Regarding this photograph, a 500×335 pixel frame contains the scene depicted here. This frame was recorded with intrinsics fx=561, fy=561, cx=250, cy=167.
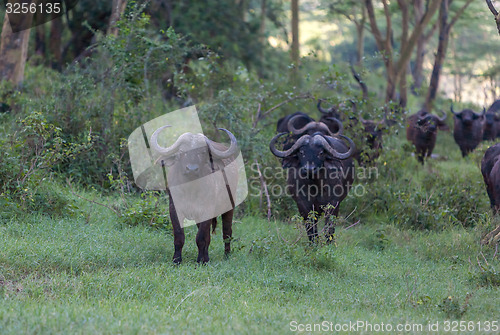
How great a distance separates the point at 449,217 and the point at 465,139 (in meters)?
8.08

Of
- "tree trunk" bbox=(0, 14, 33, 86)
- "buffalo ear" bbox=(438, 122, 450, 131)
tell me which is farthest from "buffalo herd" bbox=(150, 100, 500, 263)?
"tree trunk" bbox=(0, 14, 33, 86)

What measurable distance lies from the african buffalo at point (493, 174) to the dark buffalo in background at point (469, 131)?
6948 millimetres

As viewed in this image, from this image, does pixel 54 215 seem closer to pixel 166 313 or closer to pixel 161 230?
pixel 161 230

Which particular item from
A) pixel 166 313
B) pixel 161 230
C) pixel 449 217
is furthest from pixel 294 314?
pixel 449 217

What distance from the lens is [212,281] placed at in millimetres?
5773

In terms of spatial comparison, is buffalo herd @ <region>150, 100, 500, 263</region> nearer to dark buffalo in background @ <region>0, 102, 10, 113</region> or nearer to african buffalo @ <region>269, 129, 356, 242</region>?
african buffalo @ <region>269, 129, 356, 242</region>

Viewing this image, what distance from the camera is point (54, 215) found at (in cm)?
770

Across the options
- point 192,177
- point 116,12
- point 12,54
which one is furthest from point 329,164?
point 12,54

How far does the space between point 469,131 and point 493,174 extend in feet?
27.2

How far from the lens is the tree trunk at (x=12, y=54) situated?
12641mm

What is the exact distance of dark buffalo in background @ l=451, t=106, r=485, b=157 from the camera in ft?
52.2

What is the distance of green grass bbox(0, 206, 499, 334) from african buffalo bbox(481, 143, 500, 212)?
86 cm

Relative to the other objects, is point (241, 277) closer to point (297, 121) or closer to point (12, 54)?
point (297, 121)

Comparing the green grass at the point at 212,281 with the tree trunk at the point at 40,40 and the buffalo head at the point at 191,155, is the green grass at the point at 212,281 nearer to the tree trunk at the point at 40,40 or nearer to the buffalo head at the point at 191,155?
the buffalo head at the point at 191,155
